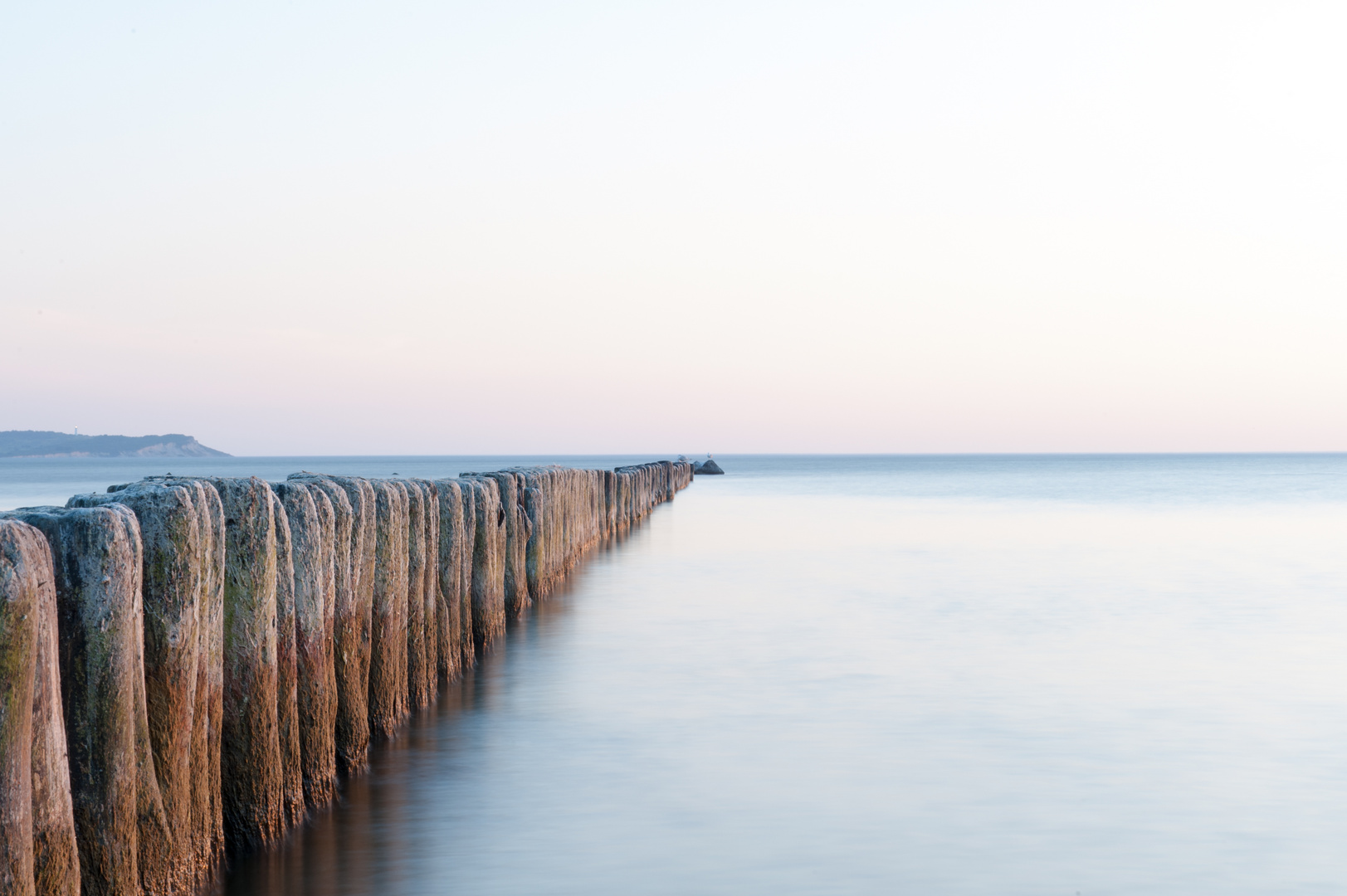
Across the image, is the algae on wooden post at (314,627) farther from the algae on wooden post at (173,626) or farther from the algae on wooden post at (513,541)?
the algae on wooden post at (513,541)

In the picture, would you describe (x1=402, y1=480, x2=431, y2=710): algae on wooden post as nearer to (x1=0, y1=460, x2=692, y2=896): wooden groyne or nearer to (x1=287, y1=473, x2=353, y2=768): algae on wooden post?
(x1=0, y1=460, x2=692, y2=896): wooden groyne

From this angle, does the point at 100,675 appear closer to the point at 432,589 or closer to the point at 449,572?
the point at 432,589

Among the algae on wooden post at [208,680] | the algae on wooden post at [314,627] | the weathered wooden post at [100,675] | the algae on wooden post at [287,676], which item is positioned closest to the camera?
the weathered wooden post at [100,675]

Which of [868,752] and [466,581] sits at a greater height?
[466,581]

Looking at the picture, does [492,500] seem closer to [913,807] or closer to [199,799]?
[913,807]

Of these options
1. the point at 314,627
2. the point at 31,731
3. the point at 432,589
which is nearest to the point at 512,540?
the point at 432,589

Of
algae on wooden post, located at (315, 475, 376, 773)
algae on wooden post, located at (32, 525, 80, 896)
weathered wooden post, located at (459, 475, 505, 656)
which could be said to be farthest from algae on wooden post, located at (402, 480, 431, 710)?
algae on wooden post, located at (32, 525, 80, 896)

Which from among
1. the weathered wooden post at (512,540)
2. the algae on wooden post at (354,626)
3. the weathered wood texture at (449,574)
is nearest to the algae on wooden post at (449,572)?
the weathered wood texture at (449,574)

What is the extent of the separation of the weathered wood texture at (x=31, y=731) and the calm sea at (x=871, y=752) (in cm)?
146

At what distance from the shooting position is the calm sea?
532cm

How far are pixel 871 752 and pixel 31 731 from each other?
4996mm

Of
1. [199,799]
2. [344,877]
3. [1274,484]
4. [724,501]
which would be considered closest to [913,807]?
[344,877]

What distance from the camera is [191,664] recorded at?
407cm

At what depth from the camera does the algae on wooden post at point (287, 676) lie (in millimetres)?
4910
